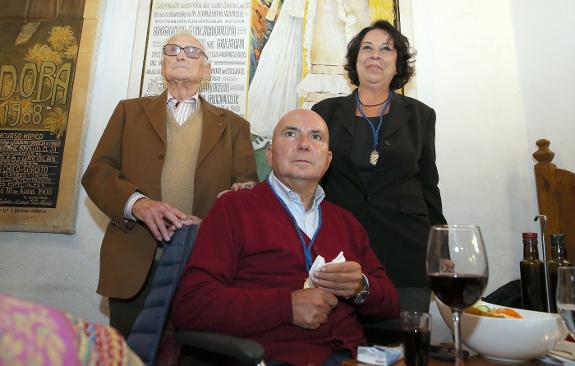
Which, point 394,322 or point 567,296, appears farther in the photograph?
point 394,322

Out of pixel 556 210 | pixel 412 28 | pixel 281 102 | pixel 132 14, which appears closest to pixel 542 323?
pixel 556 210

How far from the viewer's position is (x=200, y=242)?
1365mm

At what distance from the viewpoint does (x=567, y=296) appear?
837 mm

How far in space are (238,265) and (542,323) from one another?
822 millimetres

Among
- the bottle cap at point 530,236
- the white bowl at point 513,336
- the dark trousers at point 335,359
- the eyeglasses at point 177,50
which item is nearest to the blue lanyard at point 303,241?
the dark trousers at point 335,359

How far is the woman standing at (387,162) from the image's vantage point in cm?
184

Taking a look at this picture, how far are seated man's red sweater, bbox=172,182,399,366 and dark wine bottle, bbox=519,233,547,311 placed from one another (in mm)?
1004

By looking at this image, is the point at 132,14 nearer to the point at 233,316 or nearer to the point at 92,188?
the point at 92,188

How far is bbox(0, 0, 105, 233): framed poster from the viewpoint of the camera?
8.33ft

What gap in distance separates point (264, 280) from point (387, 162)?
2.66 feet

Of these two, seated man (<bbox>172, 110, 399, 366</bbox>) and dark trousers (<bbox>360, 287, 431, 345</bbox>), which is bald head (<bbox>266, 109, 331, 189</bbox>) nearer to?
seated man (<bbox>172, 110, 399, 366</bbox>)

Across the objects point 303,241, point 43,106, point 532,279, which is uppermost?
point 43,106

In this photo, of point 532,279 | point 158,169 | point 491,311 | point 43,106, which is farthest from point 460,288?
point 43,106

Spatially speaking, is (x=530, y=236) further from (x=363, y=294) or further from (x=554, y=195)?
(x=363, y=294)
